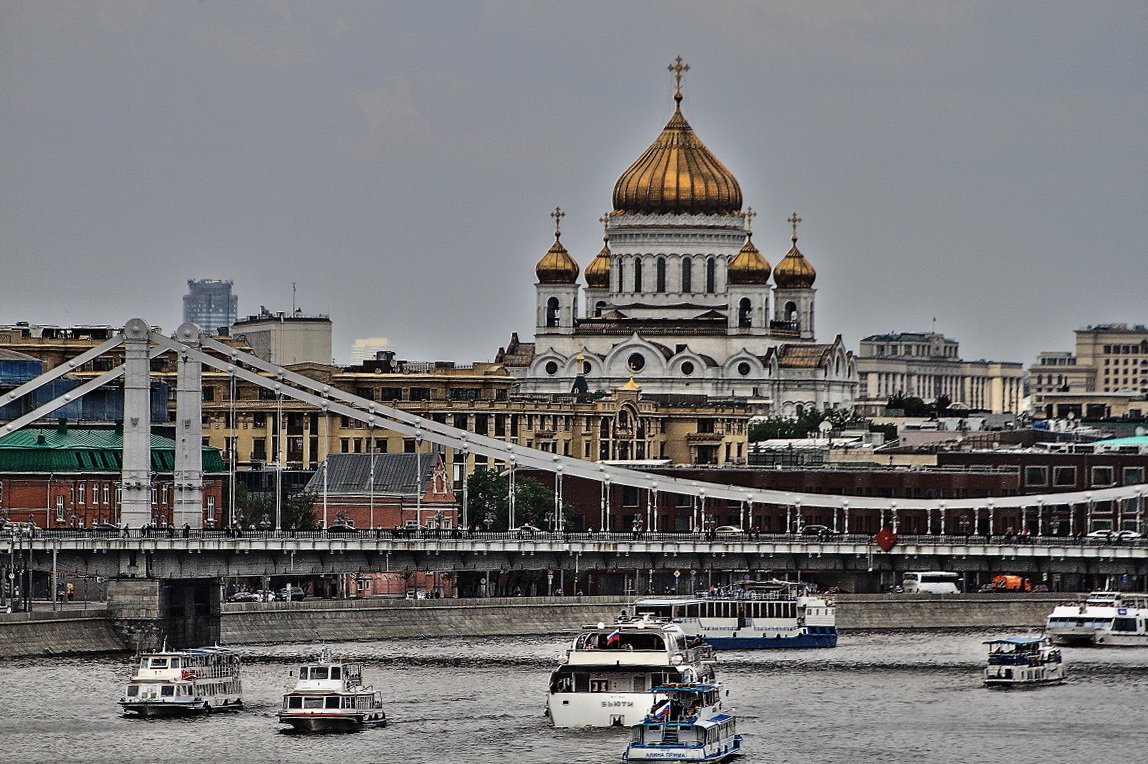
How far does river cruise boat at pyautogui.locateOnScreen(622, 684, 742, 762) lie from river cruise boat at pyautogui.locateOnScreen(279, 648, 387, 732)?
8.59 metres

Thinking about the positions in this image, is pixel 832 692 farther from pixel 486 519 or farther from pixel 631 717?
pixel 486 519

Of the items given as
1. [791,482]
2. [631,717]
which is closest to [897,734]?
[631,717]

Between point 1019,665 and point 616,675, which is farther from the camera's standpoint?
point 1019,665

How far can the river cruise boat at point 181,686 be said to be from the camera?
103m

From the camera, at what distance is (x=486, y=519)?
15788 cm

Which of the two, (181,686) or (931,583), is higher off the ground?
(931,583)

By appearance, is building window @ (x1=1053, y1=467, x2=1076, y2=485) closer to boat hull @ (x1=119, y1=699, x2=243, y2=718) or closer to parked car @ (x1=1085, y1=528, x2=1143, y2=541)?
parked car @ (x1=1085, y1=528, x2=1143, y2=541)

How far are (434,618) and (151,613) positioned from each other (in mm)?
15381

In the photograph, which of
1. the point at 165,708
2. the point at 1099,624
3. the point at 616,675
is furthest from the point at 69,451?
the point at 616,675

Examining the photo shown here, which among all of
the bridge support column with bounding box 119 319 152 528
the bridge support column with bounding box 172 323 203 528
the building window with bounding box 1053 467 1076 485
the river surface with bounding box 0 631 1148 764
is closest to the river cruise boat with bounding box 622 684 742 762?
the river surface with bounding box 0 631 1148 764

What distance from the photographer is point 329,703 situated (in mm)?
100000

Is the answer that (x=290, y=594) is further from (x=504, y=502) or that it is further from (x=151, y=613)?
(x=504, y=502)

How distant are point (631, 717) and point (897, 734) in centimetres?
709

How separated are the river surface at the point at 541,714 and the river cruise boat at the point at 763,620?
15.3 ft
